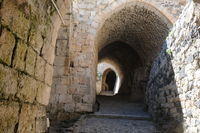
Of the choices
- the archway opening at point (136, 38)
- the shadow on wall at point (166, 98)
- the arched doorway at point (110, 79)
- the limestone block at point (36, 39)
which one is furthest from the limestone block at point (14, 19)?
the arched doorway at point (110, 79)

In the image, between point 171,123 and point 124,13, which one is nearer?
point 171,123

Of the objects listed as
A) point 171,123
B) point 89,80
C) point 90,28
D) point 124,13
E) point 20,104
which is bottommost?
point 171,123

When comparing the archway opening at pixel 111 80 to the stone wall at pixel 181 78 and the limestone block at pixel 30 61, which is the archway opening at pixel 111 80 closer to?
the stone wall at pixel 181 78

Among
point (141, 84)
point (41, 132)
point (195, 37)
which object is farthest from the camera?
point (141, 84)

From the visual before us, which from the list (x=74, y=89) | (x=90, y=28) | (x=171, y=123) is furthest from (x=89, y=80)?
(x=171, y=123)

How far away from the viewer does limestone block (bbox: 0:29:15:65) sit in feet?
4.46

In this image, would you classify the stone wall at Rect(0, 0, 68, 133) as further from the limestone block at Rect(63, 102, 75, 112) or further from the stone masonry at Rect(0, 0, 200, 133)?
the limestone block at Rect(63, 102, 75, 112)

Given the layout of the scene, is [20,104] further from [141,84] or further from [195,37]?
[141,84]

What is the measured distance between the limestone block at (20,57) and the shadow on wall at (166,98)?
9.89 feet

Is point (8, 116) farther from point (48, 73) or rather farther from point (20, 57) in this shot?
point (48, 73)

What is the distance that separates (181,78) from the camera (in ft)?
11.9

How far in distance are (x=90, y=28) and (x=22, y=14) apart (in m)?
5.04

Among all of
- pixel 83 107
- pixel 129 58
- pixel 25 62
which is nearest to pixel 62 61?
pixel 83 107

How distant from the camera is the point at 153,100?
18.6ft
